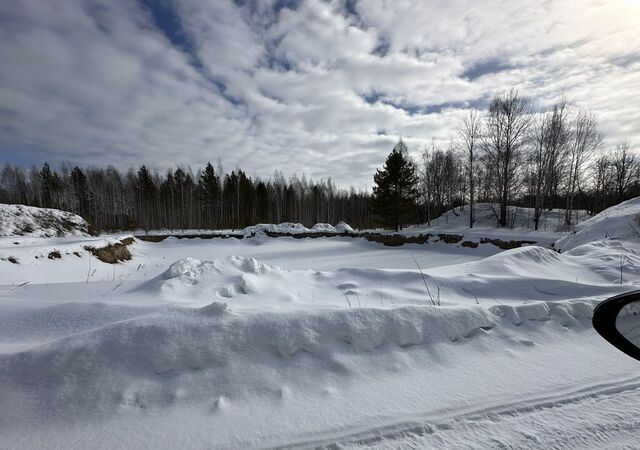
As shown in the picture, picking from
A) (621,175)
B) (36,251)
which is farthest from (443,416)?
(621,175)

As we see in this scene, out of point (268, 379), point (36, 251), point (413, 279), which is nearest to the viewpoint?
point (268, 379)

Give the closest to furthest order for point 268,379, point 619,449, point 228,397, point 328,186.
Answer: point 619,449 → point 228,397 → point 268,379 → point 328,186

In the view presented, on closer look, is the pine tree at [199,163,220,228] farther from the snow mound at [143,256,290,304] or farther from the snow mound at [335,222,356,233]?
the snow mound at [143,256,290,304]

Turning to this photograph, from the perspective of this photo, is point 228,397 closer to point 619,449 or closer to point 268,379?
point 268,379

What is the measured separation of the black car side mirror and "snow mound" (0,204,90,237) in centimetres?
2592

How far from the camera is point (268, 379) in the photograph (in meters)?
2.17

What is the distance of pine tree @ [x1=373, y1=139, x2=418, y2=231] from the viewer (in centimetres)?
2664

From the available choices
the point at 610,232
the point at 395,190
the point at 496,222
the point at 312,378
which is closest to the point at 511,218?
the point at 496,222

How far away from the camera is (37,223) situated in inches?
739

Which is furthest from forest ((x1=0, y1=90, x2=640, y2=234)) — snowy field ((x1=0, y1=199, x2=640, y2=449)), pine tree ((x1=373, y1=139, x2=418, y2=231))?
snowy field ((x1=0, y1=199, x2=640, y2=449))

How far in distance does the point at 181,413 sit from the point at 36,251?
11.6 metres

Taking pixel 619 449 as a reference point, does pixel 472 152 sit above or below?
above

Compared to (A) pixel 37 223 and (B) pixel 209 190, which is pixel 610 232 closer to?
(A) pixel 37 223

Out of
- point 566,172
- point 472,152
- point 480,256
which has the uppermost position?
point 472,152
